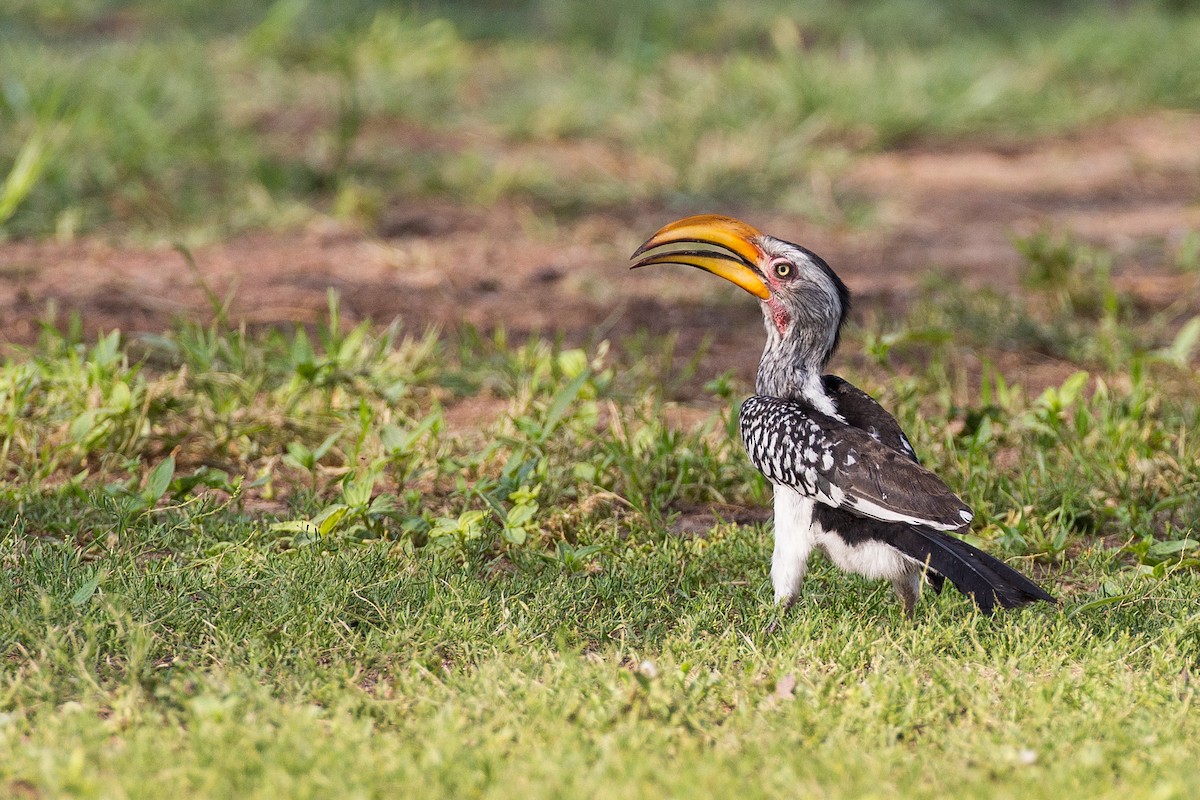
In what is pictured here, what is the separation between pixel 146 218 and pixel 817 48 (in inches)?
240

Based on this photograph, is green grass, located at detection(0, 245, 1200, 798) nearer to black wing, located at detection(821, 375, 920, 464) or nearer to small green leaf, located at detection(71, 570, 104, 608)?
small green leaf, located at detection(71, 570, 104, 608)

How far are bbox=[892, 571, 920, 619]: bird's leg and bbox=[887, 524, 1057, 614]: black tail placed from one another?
139 mm

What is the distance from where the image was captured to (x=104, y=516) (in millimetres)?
4348

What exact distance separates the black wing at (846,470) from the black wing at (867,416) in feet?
0.39

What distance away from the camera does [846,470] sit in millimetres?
3787

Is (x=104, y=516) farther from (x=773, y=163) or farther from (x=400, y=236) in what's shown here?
(x=773, y=163)

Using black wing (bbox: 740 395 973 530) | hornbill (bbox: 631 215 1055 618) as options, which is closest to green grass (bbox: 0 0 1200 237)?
hornbill (bbox: 631 215 1055 618)

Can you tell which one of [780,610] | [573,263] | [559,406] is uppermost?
[559,406]

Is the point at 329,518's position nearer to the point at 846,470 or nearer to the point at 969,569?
the point at 846,470

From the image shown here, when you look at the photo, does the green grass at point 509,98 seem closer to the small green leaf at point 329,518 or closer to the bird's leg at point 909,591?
the small green leaf at point 329,518

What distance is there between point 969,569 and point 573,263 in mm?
3869

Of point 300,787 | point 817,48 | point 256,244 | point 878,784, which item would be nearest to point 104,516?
point 300,787

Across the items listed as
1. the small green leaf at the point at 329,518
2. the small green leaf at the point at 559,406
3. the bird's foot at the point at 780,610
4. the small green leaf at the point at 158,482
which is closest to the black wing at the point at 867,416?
the bird's foot at the point at 780,610

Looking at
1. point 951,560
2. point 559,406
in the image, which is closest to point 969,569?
point 951,560
